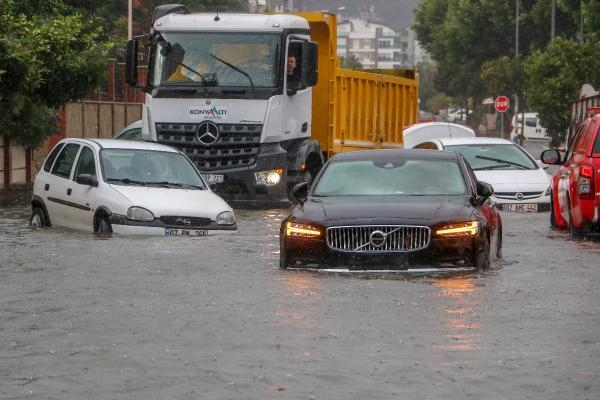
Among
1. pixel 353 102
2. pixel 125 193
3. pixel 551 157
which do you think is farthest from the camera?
pixel 353 102

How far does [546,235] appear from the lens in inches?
829

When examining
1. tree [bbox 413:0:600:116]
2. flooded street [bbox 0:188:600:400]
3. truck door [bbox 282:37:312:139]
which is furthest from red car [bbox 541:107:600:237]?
tree [bbox 413:0:600:116]

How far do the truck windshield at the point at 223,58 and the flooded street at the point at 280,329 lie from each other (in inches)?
367

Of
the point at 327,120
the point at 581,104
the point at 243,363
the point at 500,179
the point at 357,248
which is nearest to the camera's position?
the point at 243,363

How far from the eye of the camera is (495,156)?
27.7 metres

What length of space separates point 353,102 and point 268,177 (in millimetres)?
3760

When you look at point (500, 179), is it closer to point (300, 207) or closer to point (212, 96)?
point (212, 96)

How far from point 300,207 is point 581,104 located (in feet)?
76.8

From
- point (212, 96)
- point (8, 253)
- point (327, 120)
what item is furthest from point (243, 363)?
point (327, 120)

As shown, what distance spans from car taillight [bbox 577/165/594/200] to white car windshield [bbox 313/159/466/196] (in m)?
3.37

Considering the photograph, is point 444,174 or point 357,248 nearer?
point 357,248

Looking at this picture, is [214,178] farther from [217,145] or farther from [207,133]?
[207,133]

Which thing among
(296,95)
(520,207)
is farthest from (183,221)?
(520,207)

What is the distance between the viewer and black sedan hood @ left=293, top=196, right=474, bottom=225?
14414 mm
